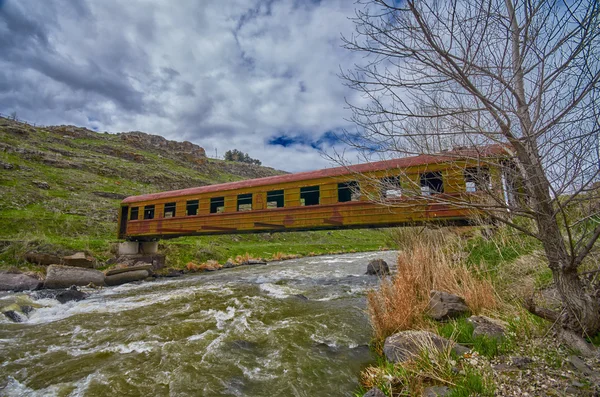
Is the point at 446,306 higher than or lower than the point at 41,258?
lower

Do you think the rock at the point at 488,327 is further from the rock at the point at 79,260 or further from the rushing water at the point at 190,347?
the rock at the point at 79,260

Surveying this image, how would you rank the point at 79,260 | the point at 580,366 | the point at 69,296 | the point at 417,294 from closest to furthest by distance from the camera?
the point at 580,366 → the point at 417,294 → the point at 69,296 → the point at 79,260

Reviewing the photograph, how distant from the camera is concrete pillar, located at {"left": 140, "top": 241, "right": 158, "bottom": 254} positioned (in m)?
17.1

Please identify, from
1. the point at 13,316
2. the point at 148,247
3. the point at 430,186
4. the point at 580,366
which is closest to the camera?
the point at 580,366

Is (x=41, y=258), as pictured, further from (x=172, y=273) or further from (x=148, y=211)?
(x=172, y=273)

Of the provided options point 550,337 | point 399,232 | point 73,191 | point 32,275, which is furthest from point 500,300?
point 73,191

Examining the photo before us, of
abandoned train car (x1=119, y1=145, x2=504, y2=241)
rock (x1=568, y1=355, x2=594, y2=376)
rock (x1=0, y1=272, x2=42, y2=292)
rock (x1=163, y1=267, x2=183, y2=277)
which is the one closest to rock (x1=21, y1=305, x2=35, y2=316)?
rock (x1=0, y1=272, x2=42, y2=292)

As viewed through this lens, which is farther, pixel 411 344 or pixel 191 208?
pixel 191 208

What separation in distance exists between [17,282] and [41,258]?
335cm

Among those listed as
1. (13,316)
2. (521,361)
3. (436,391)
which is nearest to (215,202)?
(13,316)

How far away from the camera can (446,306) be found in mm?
4430

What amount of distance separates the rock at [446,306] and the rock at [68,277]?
39.4 feet

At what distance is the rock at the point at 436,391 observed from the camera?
2.51 metres

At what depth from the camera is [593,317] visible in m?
2.79
